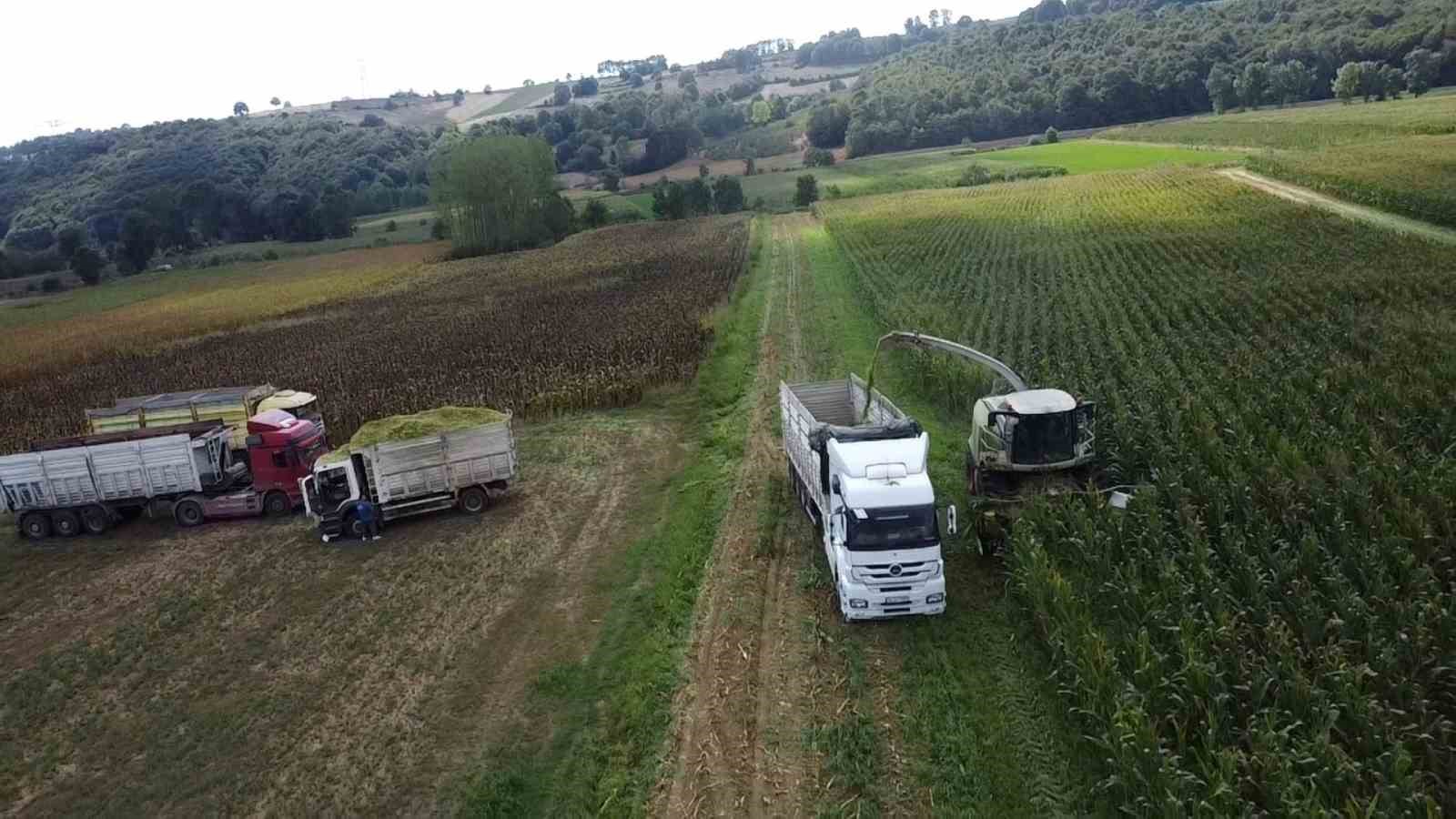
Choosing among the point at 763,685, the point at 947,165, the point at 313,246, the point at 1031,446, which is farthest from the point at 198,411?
the point at 947,165

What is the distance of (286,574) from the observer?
1886cm

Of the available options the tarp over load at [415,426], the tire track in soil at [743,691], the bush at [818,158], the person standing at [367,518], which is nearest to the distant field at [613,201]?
the bush at [818,158]

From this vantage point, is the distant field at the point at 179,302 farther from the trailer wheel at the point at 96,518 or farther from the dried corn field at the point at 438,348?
the trailer wheel at the point at 96,518

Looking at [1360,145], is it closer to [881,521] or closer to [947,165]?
[947,165]

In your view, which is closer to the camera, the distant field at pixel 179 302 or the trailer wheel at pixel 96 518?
the trailer wheel at pixel 96 518

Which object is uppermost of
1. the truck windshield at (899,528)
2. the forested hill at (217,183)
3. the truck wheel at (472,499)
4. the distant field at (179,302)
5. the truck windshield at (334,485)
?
the forested hill at (217,183)

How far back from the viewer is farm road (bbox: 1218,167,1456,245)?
42.1 metres

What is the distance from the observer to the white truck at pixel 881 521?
46.5ft

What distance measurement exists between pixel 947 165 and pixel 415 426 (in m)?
98.9

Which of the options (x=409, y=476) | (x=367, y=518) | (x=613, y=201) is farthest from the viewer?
(x=613, y=201)

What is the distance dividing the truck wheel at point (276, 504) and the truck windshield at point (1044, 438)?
17.9 m

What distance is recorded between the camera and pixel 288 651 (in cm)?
1555

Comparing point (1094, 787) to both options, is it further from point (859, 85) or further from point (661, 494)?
point (859, 85)

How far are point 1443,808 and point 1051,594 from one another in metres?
5.14
